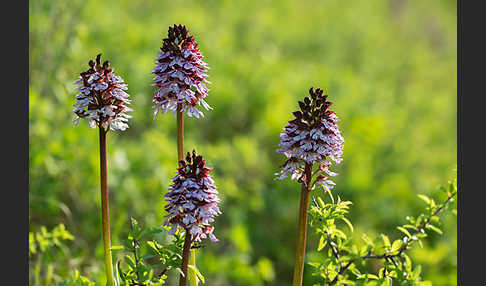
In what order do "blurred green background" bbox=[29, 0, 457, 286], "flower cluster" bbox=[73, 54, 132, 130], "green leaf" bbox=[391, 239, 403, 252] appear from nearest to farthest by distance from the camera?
1. "flower cluster" bbox=[73, 54, 132, 130]
2. "green leaf" bbox=[391, 239, 403, 252]
3. "blurred green background" bbox=[29, 0, 457, 286]

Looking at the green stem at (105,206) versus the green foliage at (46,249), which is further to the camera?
the green foliage at (46,249)

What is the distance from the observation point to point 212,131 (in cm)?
622

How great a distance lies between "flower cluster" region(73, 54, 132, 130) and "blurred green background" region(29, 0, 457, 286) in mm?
987

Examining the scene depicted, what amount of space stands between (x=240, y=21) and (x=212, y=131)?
13.2ft

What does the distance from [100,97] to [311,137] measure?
30.2 inches

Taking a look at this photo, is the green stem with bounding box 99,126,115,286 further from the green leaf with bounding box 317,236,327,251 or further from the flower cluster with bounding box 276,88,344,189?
the green leaf with bounding box 317,236,327,251

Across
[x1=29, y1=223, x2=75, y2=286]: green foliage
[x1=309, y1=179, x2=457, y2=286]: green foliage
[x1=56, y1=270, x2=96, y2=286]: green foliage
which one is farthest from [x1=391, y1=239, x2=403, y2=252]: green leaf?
[x1=29, y1=223, x2=75, y2=286]: green foliage

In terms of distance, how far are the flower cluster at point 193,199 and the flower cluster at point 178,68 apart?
0.85 ft

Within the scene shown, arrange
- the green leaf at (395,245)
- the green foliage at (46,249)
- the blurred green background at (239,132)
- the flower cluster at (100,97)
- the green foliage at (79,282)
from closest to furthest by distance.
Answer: the flower cluster at (100,97) < the green leaf at (395,245) < the green foliage at (79,282) < the green foliage at (46,249) < the blurred green background at (239,132)

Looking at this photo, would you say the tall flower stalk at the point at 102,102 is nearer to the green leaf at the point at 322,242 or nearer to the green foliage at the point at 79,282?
the green foliage at the point at 79,282

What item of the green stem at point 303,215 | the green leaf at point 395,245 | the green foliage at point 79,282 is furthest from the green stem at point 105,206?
the green leaf at point 395,245

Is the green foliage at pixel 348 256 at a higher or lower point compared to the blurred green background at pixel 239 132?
lower

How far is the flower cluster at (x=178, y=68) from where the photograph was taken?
1.83 m

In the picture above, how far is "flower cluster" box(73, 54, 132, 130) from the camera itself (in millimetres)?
1783
